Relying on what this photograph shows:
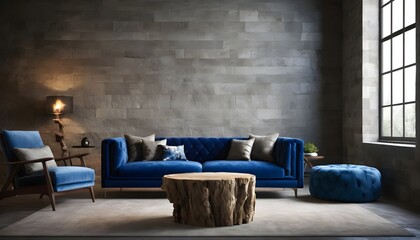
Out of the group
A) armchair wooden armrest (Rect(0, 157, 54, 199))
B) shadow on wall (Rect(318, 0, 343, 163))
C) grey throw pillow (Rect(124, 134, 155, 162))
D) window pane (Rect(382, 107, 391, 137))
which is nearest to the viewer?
armchair wooden armrest (Rect(0, 157, 54, 199))

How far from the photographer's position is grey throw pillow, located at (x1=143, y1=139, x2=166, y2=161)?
7297mm

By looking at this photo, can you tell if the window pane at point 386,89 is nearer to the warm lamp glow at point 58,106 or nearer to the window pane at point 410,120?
the window pane at point 410,120

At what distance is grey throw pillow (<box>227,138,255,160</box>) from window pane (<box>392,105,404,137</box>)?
2044mm

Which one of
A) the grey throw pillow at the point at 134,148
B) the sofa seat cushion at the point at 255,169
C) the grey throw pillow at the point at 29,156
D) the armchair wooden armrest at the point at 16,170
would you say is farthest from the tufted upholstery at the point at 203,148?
the armchair wooden armrest at the point at 16,170

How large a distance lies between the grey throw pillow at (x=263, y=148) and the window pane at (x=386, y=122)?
169cm

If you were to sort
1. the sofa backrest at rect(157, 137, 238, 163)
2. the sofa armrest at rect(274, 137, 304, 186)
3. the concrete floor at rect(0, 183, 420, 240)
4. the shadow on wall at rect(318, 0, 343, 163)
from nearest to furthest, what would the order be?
the concrete floor at rect(0, 183, 420, 240), the sofa armrest at rect(274, 137, 304, 186), the sofa backrest at rect(157, 137, 238, 163), the shadow on wall at rect(318, 0, 343, 163)

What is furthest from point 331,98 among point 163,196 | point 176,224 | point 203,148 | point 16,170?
point 16,170

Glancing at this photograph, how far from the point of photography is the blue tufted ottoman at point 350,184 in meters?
6.35

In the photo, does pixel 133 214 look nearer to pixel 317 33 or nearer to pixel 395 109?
pixel 395 109

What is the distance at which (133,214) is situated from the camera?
552 cm

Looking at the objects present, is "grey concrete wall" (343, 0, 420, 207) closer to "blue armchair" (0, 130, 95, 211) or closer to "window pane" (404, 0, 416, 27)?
"window pane" (404, 0, 416, 27)

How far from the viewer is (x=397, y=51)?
23.7 ft

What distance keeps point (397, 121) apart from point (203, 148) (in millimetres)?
2846

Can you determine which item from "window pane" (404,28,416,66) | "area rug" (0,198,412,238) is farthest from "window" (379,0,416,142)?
"area rug" (0,198,412,238)
